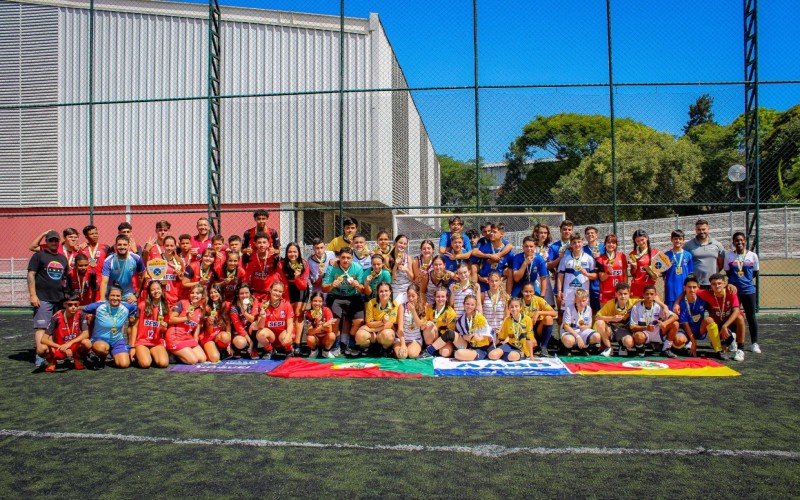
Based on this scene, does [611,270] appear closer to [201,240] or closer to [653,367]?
[653,367]

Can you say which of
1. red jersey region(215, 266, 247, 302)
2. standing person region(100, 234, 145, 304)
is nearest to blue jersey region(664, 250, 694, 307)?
red jersey region(215, 266, 247, 302)

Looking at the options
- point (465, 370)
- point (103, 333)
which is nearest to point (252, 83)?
point (103, 333)

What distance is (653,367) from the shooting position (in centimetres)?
671

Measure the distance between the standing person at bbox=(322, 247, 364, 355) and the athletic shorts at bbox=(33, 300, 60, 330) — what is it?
3458 mm

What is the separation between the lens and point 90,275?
768cm

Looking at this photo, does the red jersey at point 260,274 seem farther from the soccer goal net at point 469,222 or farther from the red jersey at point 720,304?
the red jersey at point 720,304

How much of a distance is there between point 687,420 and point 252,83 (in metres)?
16.2

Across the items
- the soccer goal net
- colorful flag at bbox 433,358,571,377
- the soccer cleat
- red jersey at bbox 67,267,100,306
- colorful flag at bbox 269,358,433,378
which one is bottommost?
colorful flag at bbox 269,358,433,378

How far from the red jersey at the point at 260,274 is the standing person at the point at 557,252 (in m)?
3.74

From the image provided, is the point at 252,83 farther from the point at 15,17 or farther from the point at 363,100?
the point at 15,17

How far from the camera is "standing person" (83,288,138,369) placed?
6980 mm

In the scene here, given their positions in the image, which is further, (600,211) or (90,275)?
(600,211)

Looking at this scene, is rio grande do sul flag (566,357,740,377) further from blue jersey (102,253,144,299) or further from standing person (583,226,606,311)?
blue jersey (102,253,144,299)

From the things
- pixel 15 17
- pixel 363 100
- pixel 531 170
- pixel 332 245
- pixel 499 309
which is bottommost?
pixel 499 309
